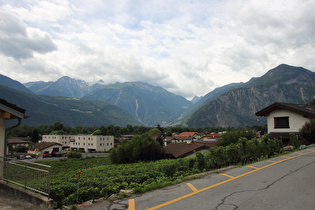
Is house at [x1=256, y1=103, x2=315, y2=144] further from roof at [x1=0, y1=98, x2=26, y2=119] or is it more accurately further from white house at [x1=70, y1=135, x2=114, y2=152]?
white house at [x1=70, y1=135, x2=114, y2=152]

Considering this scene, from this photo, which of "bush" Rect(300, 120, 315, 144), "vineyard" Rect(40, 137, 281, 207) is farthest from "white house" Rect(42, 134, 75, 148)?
"vineyard" Rect(40, 137, 281, 207)

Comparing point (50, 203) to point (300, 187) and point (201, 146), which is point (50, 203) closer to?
point (300, 187)

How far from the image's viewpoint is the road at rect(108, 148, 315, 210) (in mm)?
5527

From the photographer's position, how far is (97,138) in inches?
4028

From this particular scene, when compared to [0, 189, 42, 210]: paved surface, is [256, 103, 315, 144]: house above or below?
above

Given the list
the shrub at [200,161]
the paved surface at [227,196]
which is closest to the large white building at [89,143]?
the shrub at [200,161]

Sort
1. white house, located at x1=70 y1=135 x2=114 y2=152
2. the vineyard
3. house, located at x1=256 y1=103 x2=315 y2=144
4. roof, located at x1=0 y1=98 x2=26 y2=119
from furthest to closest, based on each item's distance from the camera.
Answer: white house, located at x1=70 y1=135 x2=114 y2=152 → house, located at x1=256 y1=103 x2=315 y2=144 → roof, located at x1=0 y1=98 x2=26 y2=119 → the vineyard

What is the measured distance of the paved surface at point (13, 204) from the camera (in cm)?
559

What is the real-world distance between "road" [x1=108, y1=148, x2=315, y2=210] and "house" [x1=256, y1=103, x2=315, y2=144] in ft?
50.9

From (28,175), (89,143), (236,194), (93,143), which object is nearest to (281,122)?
(236,194)

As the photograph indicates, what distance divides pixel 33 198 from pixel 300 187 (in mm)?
7825

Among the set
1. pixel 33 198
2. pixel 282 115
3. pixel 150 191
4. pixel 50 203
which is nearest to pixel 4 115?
pixel 33 198

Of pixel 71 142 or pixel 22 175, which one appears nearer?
pixel 22 175

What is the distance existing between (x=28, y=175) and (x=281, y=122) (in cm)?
2424
